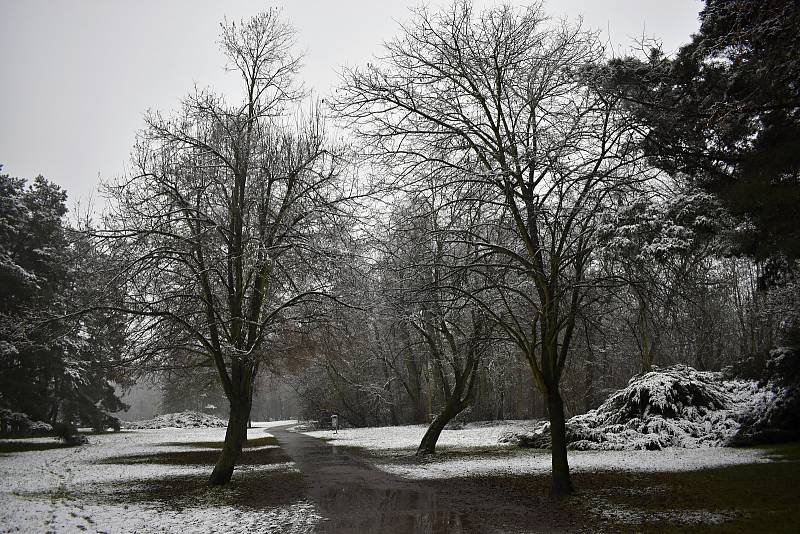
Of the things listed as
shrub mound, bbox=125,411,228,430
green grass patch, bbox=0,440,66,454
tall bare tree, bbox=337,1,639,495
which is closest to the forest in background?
tall bare tree, bbox=337,1,639,495

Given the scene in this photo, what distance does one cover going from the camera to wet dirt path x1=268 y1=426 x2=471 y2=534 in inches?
293

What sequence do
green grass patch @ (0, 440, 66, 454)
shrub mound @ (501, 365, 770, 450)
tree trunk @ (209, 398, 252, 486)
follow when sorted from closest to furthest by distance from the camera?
tree trunk @ (209, 398, 252, 486), shrub mound @ (501, 365, 770, 450), green grass patch @ (0, 440, 66, 454)

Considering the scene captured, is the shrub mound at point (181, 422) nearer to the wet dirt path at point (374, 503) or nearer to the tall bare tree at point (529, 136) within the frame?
Answer: the wet dirt path at point (374, 503)

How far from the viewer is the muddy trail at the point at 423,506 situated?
736 cm

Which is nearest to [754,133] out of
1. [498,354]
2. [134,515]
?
[498,354]

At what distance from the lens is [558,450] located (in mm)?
9508

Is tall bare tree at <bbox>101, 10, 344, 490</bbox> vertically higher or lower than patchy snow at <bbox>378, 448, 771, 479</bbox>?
higher

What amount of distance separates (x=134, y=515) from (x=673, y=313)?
381 inches

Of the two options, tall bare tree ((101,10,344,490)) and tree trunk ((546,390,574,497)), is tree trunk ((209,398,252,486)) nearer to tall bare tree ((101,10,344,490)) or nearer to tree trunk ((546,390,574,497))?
tall bare tree ((101,10,344,490))

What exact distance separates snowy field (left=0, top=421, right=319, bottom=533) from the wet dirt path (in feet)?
1.71

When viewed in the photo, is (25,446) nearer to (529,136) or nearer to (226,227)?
(226,227)

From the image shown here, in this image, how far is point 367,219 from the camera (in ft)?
41.5

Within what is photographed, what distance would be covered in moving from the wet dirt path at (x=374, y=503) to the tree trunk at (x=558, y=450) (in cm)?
206

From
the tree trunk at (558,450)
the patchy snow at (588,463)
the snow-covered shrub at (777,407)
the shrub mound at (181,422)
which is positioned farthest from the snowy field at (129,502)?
the shrub mound at (181,422)
